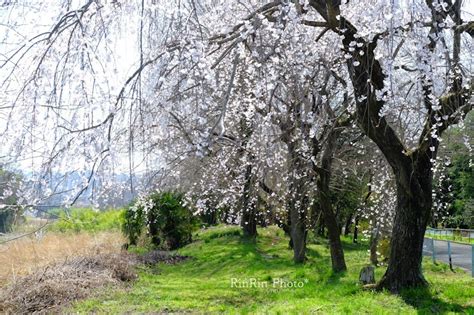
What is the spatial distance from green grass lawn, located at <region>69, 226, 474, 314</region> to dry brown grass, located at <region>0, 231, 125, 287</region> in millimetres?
1367

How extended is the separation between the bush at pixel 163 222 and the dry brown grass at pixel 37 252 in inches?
115

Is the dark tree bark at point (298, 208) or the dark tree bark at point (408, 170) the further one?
the dark tree bark at point (298, 208)

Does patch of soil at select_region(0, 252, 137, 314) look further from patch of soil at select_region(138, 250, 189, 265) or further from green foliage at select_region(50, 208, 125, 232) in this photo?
green foliage at select_region(50, 208, 125, 232)

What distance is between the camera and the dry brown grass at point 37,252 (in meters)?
8.17

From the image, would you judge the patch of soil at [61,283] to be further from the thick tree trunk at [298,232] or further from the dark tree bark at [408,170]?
the dark tree bark at [408,170]

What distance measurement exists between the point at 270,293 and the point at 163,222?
9.42 meters

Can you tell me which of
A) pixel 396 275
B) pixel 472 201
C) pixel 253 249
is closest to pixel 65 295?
pixel 396 275

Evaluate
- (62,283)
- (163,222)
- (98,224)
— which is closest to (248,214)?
(163,222)

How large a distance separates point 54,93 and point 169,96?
118cm

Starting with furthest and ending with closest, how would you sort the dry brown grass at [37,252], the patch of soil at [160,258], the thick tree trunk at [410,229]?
the patch of soil at [160,258]
the dry brown grass at [37,252]
the thick tree trunk at [410,229]

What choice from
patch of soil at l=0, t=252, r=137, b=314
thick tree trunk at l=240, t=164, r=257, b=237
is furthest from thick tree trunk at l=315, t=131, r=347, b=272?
patch of soil at l=0, t=252, r=137, b=314

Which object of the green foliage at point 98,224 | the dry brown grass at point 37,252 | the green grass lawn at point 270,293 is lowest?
the green grass lawn at point 270,293

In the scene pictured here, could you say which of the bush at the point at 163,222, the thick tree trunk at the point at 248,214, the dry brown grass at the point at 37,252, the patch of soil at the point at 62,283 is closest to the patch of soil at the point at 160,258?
the dry brown grass at the point at 37,252

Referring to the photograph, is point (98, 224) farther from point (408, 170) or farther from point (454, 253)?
point (408, 170)
